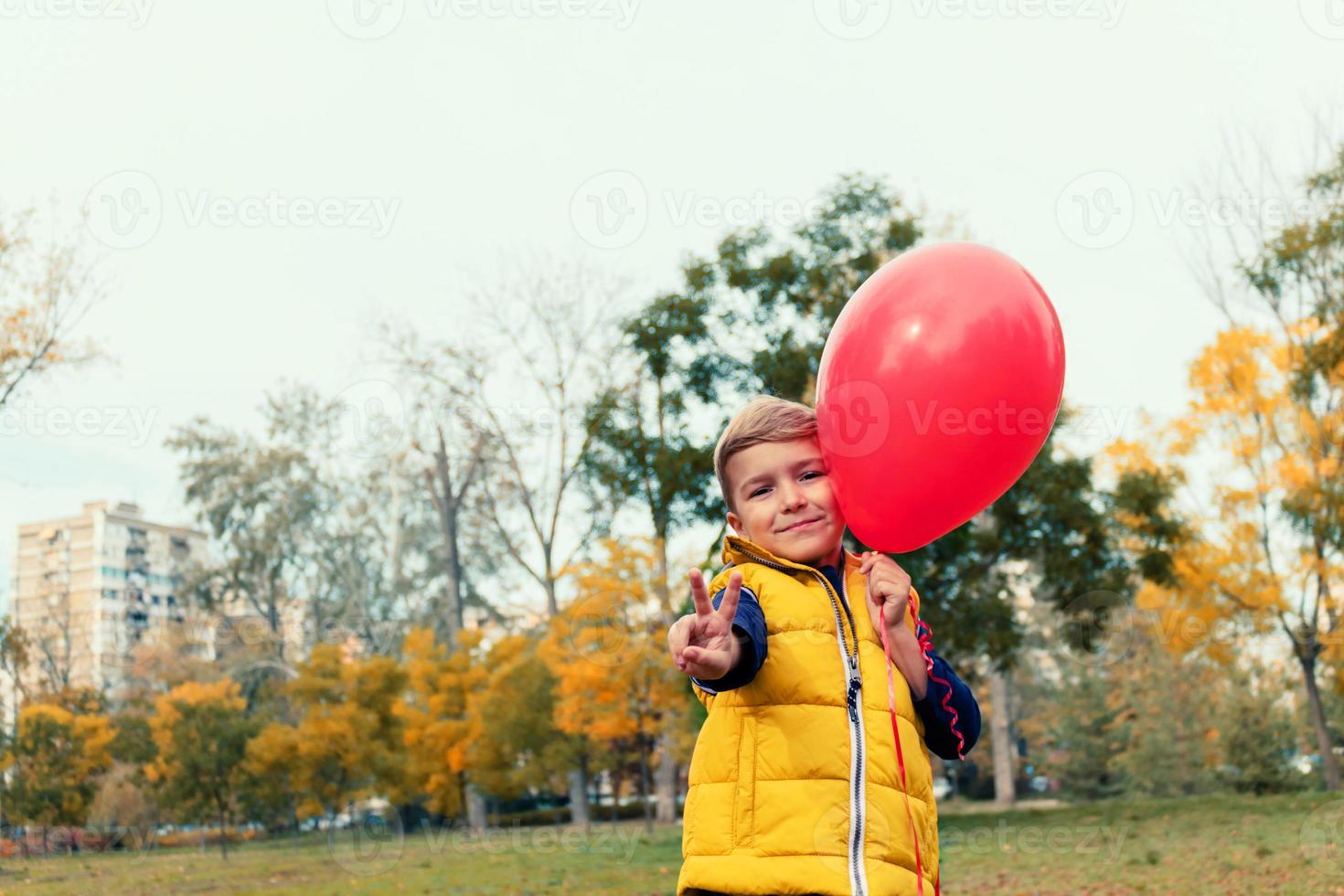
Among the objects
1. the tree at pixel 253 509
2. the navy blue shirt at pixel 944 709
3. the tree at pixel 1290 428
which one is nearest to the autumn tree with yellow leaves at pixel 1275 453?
the tree at pixel 1290 428

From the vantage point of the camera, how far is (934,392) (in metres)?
2.38

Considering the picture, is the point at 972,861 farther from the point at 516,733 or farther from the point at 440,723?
the point at 440,723

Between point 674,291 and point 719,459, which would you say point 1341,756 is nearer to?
point 674,291

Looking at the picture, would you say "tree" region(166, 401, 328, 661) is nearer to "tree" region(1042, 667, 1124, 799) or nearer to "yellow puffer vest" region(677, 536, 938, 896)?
"tree" region(1042, 667, 1124, 799)

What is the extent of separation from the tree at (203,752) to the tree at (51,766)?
1.97 m

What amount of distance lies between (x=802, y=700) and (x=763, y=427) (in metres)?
0.59

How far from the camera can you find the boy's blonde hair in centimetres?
245

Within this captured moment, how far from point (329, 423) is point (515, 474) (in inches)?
452

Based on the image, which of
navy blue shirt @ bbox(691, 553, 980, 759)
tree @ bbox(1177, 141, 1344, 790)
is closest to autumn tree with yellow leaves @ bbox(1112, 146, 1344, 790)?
tree @ bbox(1177, 141, 1344, 790)

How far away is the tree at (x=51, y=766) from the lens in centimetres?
1928

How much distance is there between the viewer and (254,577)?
3588 centimetres

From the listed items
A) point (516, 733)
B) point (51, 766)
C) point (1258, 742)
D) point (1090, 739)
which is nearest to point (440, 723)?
point (516, 733)

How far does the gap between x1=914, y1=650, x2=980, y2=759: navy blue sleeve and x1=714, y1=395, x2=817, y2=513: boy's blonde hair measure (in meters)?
0.58

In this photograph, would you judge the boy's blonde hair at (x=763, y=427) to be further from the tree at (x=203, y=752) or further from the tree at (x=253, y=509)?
the tree at (x=253, y=509)
